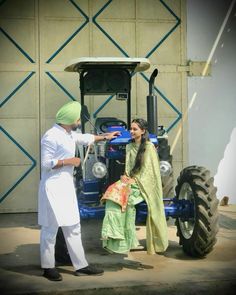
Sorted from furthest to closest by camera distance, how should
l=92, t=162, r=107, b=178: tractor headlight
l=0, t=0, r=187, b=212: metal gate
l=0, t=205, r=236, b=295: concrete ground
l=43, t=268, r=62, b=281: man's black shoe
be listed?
l=0, t=0, r=187, b=212: metal gate
l=92, t=162, r=107, b=178: tractor headlight
l=43, t=268, r=62, b=281: man's black shoe
l=0, t=205, r=236, b=295: concrete ground

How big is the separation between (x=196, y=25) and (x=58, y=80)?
2.67m

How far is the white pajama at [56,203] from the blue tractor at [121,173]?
611 mm

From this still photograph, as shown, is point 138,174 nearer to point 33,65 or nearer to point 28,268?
point 28,268

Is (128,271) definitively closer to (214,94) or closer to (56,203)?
(56,203)

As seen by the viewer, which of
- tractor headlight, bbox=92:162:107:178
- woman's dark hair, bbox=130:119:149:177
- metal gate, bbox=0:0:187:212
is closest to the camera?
woman's dark hair, bbox=130:119:149:177

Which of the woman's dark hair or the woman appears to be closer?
the woman

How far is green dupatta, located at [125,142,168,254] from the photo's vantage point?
5340mm

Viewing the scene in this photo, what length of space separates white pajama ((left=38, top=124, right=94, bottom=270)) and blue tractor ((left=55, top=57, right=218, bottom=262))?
611 millimetres

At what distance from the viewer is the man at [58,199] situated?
16.2ft

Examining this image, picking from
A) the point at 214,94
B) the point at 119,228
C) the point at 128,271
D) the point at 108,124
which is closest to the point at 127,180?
the point at 119,228

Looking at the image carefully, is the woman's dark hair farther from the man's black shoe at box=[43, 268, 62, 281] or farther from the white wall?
the white wall

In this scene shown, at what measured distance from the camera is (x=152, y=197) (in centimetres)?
542

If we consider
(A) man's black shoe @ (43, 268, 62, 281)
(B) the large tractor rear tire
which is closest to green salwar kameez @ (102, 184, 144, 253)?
(A) man's black shoe @ (43, 268, 62, 281)

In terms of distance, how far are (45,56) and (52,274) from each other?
197 inches
